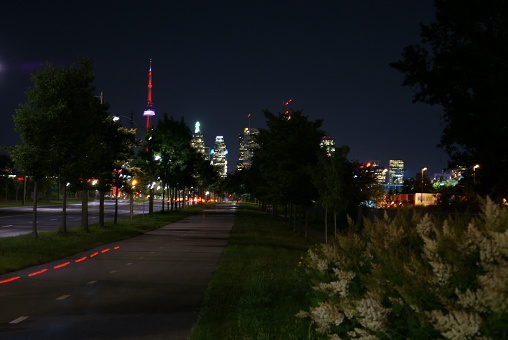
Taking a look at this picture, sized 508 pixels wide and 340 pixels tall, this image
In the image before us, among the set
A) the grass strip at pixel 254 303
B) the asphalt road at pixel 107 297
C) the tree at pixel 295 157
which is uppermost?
the tree at pixel 295 157

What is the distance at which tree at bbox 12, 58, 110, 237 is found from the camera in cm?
2659

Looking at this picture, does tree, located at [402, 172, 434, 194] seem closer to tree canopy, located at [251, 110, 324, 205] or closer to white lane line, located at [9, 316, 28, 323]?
tree canopy, located at [251, 110, 324, 205]

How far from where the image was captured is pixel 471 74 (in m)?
24.7

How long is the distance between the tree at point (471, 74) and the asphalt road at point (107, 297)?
11.2m

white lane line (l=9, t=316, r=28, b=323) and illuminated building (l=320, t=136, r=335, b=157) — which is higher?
illuminated building (l=320, t=136, r=335, b=157)

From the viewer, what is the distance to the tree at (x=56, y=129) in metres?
26.6

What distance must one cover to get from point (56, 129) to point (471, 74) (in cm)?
1741

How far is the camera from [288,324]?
9.22m

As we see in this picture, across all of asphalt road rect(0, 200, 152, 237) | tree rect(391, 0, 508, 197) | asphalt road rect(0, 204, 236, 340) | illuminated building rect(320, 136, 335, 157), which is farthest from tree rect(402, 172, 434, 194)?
asphalt road rect(0, 204, 236, 340)

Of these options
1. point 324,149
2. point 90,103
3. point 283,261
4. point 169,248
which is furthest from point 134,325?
point 324,149

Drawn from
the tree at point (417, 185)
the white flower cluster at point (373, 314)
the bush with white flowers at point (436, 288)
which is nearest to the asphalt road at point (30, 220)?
the bush with white flowers at point (436, 288)

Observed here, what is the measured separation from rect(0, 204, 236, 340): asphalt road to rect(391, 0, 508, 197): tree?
11.2m

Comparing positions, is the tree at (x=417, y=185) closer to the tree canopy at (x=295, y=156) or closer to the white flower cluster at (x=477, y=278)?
the tree canopy at (x=295, y=156)

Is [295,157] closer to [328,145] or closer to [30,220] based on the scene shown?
[328,145]
